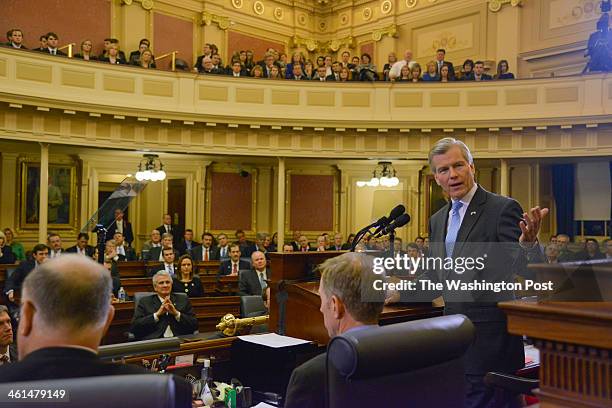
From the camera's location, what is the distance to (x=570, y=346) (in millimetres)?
1154

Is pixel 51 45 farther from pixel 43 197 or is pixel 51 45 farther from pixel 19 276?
pixel 19 276

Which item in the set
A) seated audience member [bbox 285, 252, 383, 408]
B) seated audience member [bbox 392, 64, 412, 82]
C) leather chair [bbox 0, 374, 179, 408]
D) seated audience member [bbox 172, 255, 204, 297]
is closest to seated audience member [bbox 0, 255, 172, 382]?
leather chair [bbox 0, 374, 179, 408]

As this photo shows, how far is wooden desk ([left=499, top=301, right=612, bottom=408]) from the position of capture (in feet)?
3.62

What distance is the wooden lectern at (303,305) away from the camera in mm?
2377

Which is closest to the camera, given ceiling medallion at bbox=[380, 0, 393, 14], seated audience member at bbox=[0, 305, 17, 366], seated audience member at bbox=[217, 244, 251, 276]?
seated audience member at bbox=[0, 305, 17, 366]

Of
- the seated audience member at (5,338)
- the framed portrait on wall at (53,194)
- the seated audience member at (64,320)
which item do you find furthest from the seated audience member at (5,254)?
the seated audience member at (64,320)

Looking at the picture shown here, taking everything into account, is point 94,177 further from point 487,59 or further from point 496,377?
point 496,377

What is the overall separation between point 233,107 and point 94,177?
3485 millimetres

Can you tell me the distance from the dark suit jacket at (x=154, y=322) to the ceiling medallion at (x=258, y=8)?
1052 cm

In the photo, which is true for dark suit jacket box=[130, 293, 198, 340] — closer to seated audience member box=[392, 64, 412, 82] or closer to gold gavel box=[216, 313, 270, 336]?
gold gavel box=[216, 313, 270, 336]

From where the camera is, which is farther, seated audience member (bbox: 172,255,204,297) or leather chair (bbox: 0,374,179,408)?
seated audience member (bbox: 172,255,204,297)

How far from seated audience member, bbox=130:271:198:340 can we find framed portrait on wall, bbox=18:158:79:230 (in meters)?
7.26

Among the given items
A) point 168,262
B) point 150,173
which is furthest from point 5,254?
point 150,173

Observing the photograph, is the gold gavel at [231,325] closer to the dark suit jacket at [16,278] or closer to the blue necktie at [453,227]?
the blue necktie at [453,227]
